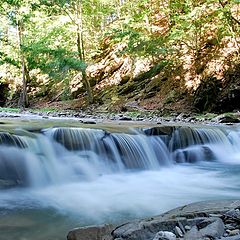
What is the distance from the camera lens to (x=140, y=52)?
16.8 meters

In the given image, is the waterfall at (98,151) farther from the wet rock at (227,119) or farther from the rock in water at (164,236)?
the rock in water at (164,236)

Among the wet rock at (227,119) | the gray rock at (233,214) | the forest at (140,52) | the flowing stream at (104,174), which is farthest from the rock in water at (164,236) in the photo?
the forest at (140,52)

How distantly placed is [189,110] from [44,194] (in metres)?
9.65

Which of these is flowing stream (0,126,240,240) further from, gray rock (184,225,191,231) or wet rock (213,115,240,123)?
wet rock (213,115,240,123)

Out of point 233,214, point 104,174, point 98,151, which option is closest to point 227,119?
point 98,151

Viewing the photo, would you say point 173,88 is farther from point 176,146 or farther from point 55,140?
point 55,140

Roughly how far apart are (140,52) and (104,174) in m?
10.6

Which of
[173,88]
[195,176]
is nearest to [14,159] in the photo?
[195,176]

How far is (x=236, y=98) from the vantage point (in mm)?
13609

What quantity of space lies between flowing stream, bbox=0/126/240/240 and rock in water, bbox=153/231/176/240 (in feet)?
4.08

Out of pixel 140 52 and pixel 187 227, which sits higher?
pixel 140 52

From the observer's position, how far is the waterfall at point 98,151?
6.44 m

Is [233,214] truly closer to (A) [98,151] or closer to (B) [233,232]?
(B) [233,232]

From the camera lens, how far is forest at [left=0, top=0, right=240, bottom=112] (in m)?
14.6
